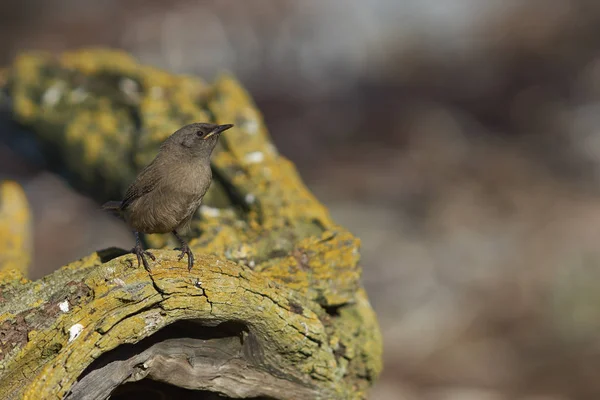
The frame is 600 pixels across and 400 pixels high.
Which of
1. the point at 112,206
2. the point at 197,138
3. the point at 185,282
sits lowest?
the point at 185,282

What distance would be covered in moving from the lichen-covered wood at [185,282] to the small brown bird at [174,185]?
336mm

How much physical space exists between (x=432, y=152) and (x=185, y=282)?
39.8 feet

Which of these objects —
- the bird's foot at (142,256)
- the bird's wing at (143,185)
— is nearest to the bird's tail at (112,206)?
the bird's wing at (143,185)

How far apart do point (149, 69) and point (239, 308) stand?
11.1 ft

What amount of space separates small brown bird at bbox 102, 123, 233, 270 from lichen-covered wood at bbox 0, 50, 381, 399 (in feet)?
1.10

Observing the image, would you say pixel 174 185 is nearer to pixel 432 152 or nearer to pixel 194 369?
pixel 194 369

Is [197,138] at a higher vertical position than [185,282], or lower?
higher

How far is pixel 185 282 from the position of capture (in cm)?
380

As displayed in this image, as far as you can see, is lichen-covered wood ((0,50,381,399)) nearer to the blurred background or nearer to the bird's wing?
the bird's wing

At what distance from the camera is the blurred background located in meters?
9.79

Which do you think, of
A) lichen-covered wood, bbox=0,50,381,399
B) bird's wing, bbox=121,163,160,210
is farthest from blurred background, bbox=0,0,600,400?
bird's wing, bbox=121,163,160,210

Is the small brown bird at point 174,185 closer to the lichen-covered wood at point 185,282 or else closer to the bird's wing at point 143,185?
the bird's wing at point 143,185

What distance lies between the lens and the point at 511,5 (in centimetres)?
1908

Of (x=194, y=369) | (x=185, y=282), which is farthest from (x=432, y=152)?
(x=185, y=282)
